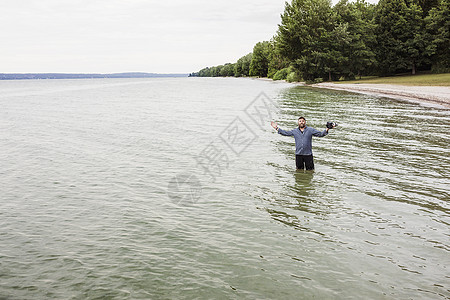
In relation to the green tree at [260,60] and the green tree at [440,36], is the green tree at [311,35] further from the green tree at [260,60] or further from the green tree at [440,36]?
the green tree at [260,60]

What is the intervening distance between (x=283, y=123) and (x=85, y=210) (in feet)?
66.2

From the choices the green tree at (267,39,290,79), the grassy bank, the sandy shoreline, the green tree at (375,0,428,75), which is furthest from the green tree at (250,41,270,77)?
the sandy shoreline

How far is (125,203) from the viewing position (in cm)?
1162

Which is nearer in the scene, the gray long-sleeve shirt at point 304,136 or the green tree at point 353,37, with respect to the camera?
the gray long-sleeve shirt at point 304,136

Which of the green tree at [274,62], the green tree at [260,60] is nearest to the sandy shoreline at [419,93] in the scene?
the green tree at [274,62]

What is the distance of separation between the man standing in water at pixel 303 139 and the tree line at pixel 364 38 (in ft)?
253

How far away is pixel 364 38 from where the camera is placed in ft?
297

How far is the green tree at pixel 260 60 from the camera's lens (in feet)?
598

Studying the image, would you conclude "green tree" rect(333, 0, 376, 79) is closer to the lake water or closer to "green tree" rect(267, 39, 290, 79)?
"green tree" rect(267, 39, 290, 79)

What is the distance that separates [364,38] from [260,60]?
9884cm

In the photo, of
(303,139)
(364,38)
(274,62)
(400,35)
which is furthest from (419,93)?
(274,62)

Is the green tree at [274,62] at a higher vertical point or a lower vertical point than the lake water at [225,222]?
higher

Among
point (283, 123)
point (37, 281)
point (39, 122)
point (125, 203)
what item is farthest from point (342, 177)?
point (39, 122)

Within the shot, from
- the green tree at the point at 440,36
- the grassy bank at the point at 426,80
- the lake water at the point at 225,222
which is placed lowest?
the lake water at the point at 225,222
